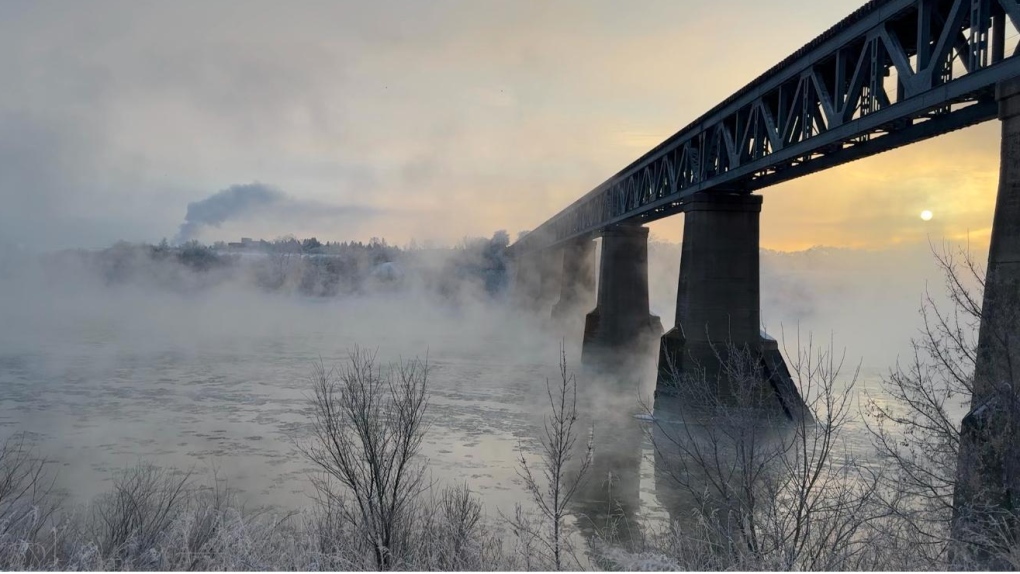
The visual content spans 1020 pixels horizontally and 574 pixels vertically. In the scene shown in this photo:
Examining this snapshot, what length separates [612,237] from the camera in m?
40.9

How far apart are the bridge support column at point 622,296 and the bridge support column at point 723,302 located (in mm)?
15035

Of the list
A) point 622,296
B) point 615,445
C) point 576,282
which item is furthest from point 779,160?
point 576,282

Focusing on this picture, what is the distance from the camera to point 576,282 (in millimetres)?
60812

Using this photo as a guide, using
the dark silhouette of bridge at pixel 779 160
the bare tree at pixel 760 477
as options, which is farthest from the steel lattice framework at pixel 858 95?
the bare tree at pixel 760 477

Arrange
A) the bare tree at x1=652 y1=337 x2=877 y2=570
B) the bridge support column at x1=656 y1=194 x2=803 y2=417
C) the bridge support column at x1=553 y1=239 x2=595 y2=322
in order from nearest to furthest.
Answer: the bare tree at x1=652 y1=337 x2=877 y2=570, the bridge support column at x1=656 y1=194 x2=803 y2=417, the bridge support column at x1=553 y1=239 x2=595 y2=322

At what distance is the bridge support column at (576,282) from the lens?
197ft

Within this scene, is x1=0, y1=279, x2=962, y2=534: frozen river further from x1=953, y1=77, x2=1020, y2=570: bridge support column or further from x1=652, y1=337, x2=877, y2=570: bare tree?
x1=953, y1=77, x2=1020, y2=570: bridge support column

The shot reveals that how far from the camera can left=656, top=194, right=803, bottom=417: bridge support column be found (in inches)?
963

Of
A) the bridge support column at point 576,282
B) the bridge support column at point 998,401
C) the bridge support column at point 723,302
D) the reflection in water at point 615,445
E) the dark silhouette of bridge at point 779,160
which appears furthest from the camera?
the bridge support column at point 576,282

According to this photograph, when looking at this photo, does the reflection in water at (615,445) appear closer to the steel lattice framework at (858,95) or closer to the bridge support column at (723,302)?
the bridge support column at (723,302)

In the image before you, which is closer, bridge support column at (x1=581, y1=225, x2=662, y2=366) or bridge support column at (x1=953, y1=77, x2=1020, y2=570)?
bridge support column at (x1=953, y1=77, x2=1020, y2=570)

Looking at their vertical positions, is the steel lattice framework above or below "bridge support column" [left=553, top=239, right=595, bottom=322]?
above

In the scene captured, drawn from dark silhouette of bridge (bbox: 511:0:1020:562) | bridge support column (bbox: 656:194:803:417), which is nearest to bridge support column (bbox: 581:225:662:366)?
dark silhouette of bridge (bbox: 511:0:1020:562)

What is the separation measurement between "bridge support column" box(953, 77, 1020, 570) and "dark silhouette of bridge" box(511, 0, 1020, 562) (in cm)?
4
